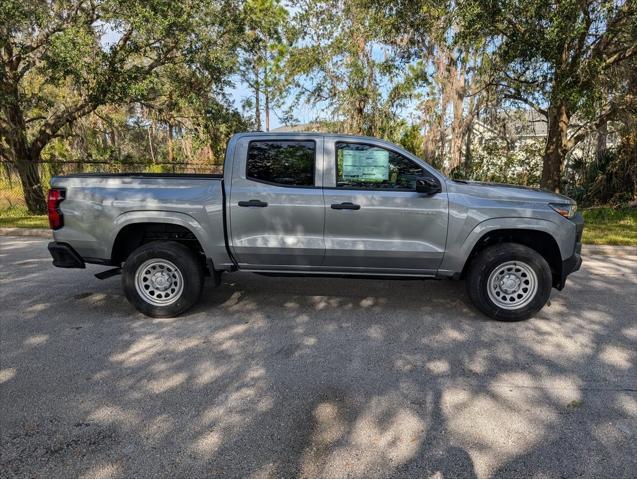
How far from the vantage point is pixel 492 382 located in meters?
3.40

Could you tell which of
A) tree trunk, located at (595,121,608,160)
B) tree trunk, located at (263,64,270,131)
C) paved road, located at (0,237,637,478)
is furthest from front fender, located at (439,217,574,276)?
tree trunk, located at (263,64,270,131)

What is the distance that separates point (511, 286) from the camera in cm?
464

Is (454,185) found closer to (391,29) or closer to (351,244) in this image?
(351,244)

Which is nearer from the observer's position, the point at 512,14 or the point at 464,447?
the point at 464,447

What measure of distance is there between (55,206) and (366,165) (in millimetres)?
3380

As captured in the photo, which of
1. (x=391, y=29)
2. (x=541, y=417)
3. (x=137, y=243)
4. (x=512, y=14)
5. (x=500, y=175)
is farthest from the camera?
(x=500, y=175)

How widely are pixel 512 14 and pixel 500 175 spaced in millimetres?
11468

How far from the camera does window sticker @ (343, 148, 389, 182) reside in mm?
4691

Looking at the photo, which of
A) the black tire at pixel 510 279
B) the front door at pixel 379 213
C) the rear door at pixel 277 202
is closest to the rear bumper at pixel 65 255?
the rear door at pixel 277 202

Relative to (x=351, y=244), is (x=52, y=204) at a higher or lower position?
higher

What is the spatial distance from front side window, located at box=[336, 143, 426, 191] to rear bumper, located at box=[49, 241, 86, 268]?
9.71ft

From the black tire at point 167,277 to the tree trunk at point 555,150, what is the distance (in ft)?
37.6

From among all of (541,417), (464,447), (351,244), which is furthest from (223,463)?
(351,244)

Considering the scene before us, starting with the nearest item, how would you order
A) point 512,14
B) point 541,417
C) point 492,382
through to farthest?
point 541,417
point 492,382
point 512,14
